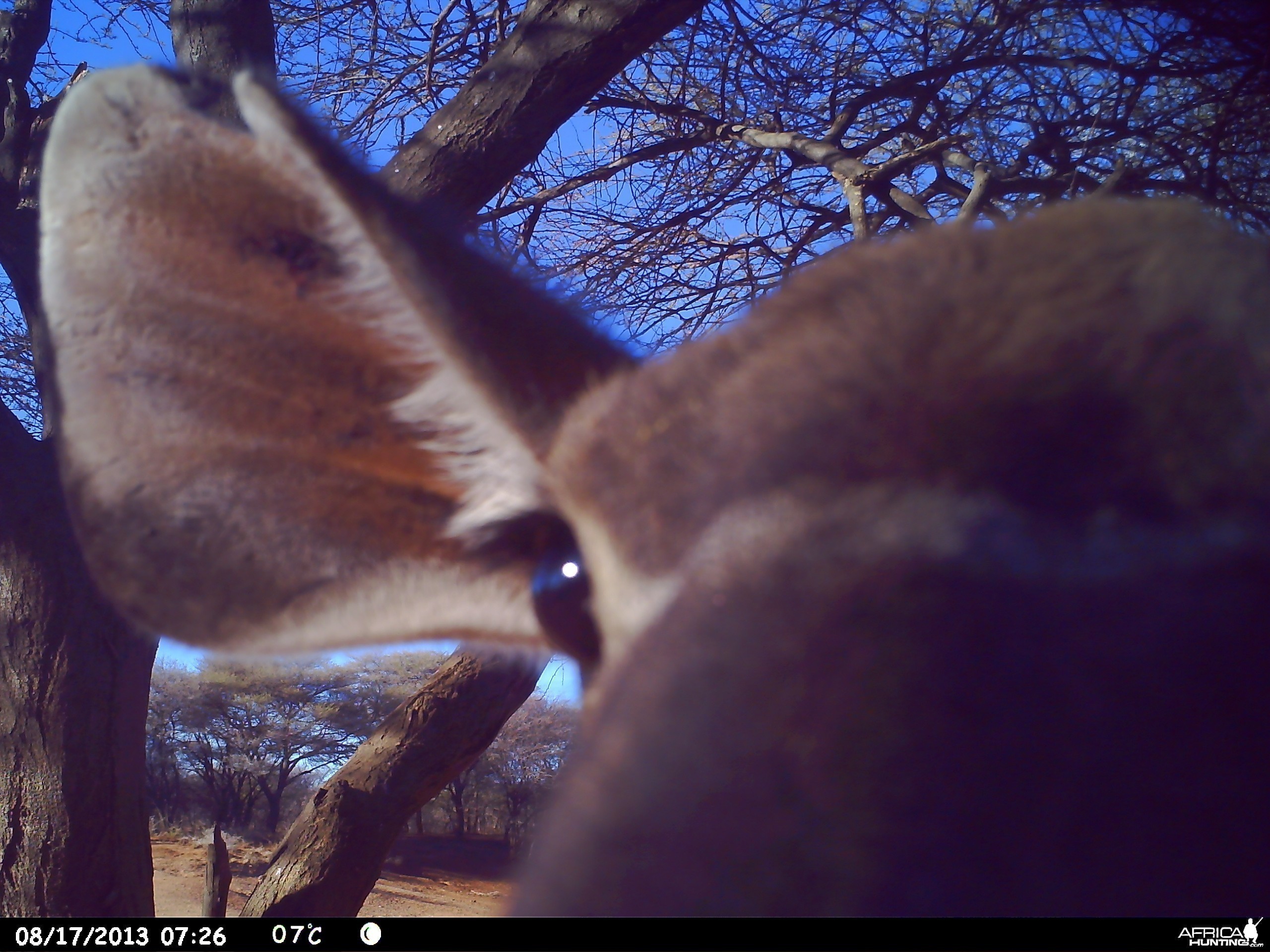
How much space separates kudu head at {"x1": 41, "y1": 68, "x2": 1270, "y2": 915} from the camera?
2.71 feet

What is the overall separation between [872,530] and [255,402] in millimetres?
1160

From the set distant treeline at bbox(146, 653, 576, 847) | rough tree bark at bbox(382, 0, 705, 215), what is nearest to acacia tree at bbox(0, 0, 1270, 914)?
rough tree bark at bbox(382, 0, 705, 215)

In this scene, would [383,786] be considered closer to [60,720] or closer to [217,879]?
[60,720]

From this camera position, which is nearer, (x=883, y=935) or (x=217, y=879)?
(x=883, y=935)

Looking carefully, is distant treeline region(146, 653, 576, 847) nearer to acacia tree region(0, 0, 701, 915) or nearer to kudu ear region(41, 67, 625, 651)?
acacia tree region(0, 0, 701, 915)

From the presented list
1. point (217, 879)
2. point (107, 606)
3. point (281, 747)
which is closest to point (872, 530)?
point (107, 606)

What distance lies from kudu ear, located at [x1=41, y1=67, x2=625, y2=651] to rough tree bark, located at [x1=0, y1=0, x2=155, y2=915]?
9.90 ft

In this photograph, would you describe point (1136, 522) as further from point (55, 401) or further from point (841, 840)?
point (55, 401)

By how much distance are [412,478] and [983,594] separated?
1.01 m

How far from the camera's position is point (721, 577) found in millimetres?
1000

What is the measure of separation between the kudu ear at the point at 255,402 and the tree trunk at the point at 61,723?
3.02m

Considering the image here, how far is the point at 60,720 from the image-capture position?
4102 millimetres

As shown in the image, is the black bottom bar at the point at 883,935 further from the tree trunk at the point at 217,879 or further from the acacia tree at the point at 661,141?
the tree trunk at the point at 217,879

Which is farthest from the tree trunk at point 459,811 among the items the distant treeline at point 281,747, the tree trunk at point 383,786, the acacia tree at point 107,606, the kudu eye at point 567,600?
the kudu eye at point 567,600
